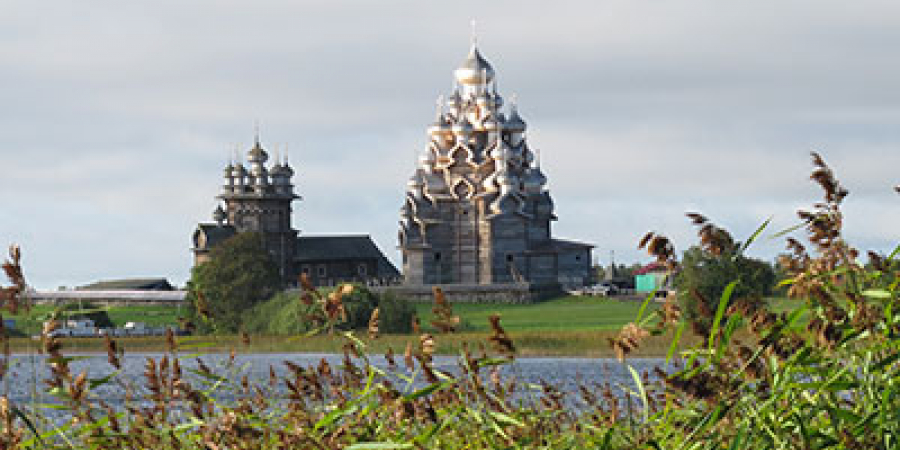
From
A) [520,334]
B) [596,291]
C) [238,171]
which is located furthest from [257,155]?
[520,334]

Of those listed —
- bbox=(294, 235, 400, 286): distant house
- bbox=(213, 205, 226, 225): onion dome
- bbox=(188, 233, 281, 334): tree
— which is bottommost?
bbox=(188, 233, 281, 334): tree

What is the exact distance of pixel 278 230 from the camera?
73.5 metres

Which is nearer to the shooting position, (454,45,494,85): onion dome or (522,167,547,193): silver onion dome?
(522,167,547,193): silver onion dome

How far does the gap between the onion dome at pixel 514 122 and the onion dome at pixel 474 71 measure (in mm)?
2446

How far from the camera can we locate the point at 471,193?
224 ft

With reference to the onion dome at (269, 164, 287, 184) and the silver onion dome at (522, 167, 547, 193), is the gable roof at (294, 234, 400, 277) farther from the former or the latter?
the silver onion dome at (522, 167, 547, 193)

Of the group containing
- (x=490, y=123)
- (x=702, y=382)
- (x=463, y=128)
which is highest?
(x=490, y=123)

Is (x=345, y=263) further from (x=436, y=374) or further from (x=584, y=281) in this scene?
(x=436, y=374)

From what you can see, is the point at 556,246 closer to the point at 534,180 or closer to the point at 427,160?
the point at 534,180

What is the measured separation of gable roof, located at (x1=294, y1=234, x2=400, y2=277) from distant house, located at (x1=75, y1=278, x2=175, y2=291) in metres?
11.3

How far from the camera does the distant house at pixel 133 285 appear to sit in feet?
266

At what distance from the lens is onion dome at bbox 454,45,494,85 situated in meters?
71.5

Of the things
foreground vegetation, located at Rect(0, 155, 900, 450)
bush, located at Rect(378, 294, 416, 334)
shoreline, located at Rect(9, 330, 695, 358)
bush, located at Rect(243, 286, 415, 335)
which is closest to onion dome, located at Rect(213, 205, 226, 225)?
bush, located at Rect(243, 286, 415, 335)

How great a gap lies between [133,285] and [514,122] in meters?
Result: 25.5
